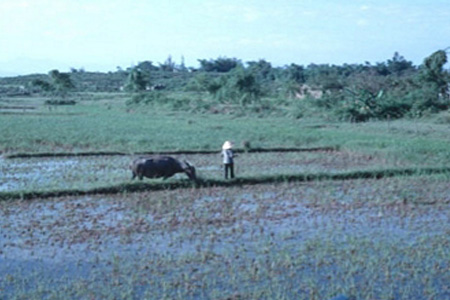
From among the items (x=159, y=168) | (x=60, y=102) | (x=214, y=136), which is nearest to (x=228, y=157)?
(x=159, y=168)

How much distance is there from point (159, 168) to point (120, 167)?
6.72ft

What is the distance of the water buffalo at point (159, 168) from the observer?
34.1ft

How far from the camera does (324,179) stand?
1112cm

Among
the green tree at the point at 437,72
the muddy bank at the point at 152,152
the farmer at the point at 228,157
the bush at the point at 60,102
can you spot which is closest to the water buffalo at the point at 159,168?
the farmer at the point at 228,157

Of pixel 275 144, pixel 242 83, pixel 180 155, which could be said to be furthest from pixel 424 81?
pixel 180 155

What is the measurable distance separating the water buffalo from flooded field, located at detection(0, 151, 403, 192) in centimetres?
32

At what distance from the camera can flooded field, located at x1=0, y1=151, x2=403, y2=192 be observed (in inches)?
412

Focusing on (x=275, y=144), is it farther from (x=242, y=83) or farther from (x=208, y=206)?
(x=242, y=83)

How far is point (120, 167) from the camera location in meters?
12.3

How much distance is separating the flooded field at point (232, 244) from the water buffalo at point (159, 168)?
0.67 metres

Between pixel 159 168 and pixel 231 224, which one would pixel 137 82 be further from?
pixel 231 224

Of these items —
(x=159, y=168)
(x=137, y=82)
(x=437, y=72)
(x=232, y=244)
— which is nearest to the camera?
(x=232, y=244)

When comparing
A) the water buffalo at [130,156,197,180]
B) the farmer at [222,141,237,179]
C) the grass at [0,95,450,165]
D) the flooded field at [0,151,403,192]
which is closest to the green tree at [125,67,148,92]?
the grass at [0,95,450,165]

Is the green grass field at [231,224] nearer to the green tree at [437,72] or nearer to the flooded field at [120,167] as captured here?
the flooded field at [120,167]
